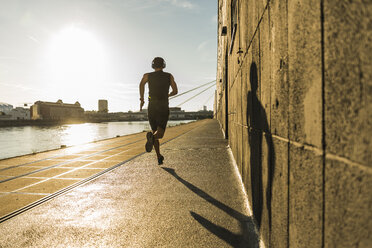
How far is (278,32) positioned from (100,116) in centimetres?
12546

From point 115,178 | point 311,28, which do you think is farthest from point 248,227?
point 115,178

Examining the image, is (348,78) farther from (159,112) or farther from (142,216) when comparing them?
(159,112)

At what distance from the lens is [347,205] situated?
694 mm

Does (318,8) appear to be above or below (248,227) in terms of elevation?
above

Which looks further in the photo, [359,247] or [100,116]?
[100,116]

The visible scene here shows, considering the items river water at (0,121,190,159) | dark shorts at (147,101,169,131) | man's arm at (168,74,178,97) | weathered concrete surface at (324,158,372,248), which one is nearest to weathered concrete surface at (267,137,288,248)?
weathered concrete surface at (324,158,372,248)

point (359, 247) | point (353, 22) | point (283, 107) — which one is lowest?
point (359, 247)

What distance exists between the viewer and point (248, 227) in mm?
2105

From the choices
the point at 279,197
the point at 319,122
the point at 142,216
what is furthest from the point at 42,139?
the point at 319,122

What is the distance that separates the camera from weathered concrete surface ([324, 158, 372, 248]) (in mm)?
610

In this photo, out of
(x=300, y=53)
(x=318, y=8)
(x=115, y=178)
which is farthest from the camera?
(x=115, y=178)

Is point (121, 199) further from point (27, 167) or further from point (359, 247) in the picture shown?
point (27, 167)

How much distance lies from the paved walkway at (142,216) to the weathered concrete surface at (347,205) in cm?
122

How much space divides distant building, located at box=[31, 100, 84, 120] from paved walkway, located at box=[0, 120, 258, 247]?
119714 millimetres
